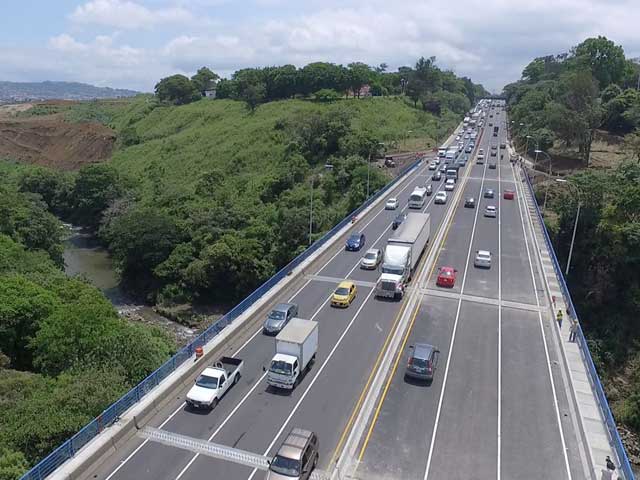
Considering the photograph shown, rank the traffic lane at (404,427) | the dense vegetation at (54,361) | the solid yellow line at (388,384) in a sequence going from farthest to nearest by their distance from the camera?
the solid yellow line at (388,384)
the dense vegetation at (54,361)
the traffic lane at (404,427)

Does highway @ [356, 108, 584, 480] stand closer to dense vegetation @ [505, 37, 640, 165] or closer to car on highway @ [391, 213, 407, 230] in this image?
car on highway @ [391, 213, 407, 230]

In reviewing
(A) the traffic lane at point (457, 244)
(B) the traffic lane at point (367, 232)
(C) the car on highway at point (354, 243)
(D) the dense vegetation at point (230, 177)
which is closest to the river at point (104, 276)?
(D) the dense vegetation at point (230, 177)

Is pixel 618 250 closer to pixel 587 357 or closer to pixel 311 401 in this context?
pixel 587 357

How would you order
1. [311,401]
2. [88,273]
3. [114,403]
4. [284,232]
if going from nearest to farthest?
[114,403]
[311,401]
[284,232]
[88,273]

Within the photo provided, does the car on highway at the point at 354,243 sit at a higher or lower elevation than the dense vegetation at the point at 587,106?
lower

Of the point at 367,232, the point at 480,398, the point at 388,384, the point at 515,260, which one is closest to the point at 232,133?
the point at 367,232

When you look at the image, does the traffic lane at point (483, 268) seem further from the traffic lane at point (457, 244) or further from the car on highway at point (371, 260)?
the car on highway at point (371, 260)

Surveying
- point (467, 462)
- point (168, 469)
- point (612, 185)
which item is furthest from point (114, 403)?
point (612, 185)
